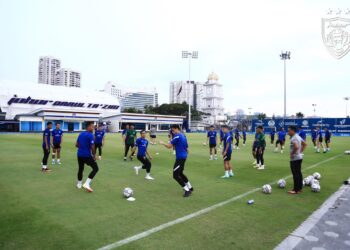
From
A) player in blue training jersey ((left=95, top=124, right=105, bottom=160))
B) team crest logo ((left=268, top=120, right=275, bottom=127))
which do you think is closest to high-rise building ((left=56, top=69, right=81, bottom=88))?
team crest logo ((left=268, top=120, right=275, bottom=127))

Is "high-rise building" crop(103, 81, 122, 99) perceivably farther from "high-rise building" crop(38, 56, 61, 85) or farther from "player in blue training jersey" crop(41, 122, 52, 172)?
"player in blue training jersey" crop(41, 122, 52, 172)

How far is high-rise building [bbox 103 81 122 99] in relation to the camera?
18950cm

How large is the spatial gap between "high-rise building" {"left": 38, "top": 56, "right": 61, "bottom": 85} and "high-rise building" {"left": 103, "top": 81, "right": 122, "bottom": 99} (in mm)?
45734

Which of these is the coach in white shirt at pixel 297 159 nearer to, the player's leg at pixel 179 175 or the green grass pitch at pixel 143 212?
the green grass pitch at pixel 143 212

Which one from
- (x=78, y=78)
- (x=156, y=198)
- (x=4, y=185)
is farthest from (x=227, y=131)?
(x=78, y=78)

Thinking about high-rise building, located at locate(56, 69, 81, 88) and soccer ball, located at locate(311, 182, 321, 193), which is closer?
soccer ball, located at locate(311, 182, 321, 193)

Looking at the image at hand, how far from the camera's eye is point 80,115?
225 feet

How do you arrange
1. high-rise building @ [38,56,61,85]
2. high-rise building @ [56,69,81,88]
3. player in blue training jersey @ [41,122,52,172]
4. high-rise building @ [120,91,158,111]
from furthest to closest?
1. high-rise building @ [120,91,158,111]
2. high-rise building @ [56,69,81,88]
3. high-rise building @ [38,56,61,85]
4. player in blue training jersey @ [41,122,52,172]

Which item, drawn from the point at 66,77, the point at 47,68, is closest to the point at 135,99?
the point at 66,77

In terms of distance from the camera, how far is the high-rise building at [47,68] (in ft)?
476

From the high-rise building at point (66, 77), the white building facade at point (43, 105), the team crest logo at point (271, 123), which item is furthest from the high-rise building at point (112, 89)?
the team crest logo at point (271, 123)

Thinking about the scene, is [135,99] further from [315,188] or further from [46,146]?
[315,188]

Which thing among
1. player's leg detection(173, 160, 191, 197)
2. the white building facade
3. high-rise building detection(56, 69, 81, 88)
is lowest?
player's leg detection(173, 160, 191, 197)

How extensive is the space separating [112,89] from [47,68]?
5170cm
